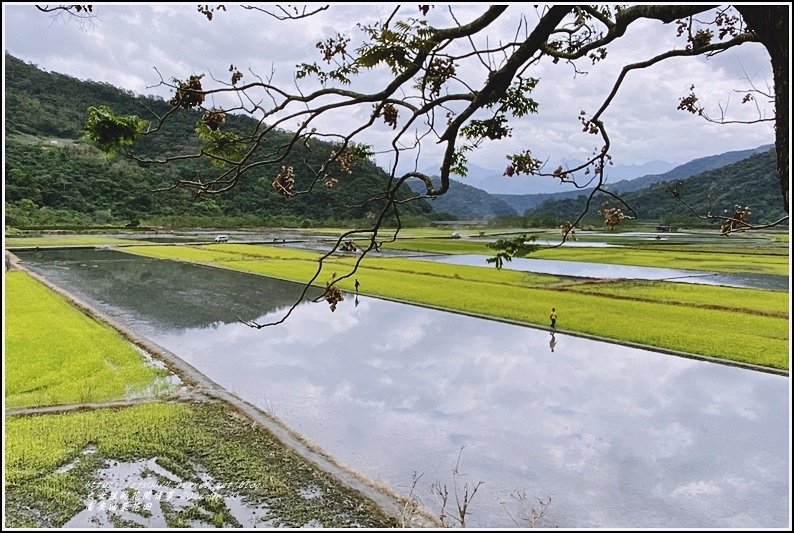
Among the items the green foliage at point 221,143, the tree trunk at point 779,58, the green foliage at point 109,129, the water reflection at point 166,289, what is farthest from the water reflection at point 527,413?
the green foliage at point 109,129

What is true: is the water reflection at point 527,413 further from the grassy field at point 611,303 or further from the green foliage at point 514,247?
the green foliage at point 514,247

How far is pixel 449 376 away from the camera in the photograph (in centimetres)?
1090

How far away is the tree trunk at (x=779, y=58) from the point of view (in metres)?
2.01

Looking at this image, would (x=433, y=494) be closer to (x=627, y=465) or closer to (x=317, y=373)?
(x=627, y=465)

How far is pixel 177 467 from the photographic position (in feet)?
21.2

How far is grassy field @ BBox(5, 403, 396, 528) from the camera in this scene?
5.52 m

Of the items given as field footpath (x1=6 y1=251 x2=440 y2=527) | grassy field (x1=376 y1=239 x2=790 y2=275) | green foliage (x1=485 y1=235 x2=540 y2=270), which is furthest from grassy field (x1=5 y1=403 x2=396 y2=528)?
grassy field (x1=376 y1=239 x2=790 y2=275)

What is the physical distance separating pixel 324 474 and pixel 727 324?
39.9ft

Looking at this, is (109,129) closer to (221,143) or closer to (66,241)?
(221,143)

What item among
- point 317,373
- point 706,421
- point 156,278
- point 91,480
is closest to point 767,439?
point 706,421

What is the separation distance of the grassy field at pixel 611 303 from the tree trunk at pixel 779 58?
10.9 m

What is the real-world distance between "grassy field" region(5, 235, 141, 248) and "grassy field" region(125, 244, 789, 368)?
15172mm

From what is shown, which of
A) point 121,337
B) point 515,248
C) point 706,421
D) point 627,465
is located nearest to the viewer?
point 515,248

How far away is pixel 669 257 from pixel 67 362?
100 ft
